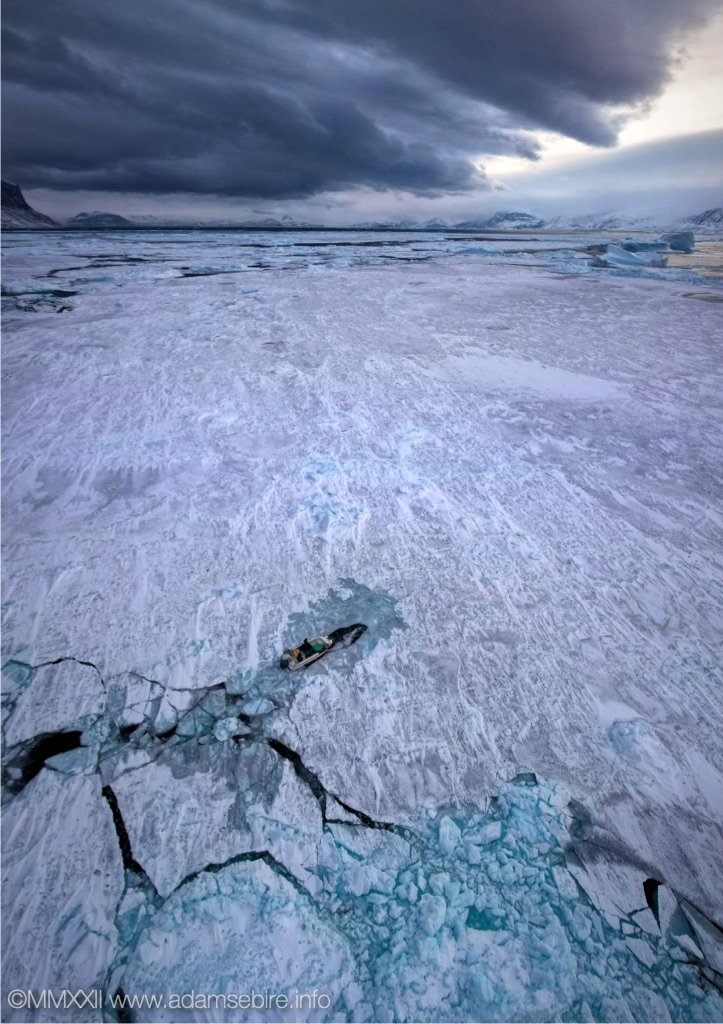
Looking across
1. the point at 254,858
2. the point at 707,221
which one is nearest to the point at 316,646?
the point at 254,858

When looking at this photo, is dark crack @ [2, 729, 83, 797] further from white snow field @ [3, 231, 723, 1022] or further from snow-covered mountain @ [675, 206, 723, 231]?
snow-covered mountain @ [675, 206, 723, 231]

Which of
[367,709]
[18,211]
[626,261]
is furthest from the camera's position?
[18,211]

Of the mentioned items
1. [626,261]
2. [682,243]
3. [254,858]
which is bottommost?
[254,858]

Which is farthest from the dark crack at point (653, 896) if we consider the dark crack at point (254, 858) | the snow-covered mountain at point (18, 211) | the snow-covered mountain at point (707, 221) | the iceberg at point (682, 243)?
the snow-covered mountain at point (18, 211)

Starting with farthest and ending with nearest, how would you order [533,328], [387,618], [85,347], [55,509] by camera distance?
1. [533,328]
2. [85,347]
3. [55,509]
4. [387,618]

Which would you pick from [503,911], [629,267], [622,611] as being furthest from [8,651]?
[629,267]

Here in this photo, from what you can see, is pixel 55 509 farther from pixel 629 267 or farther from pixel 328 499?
pixel 629 267

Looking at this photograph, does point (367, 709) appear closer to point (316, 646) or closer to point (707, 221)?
point (316, 646)
